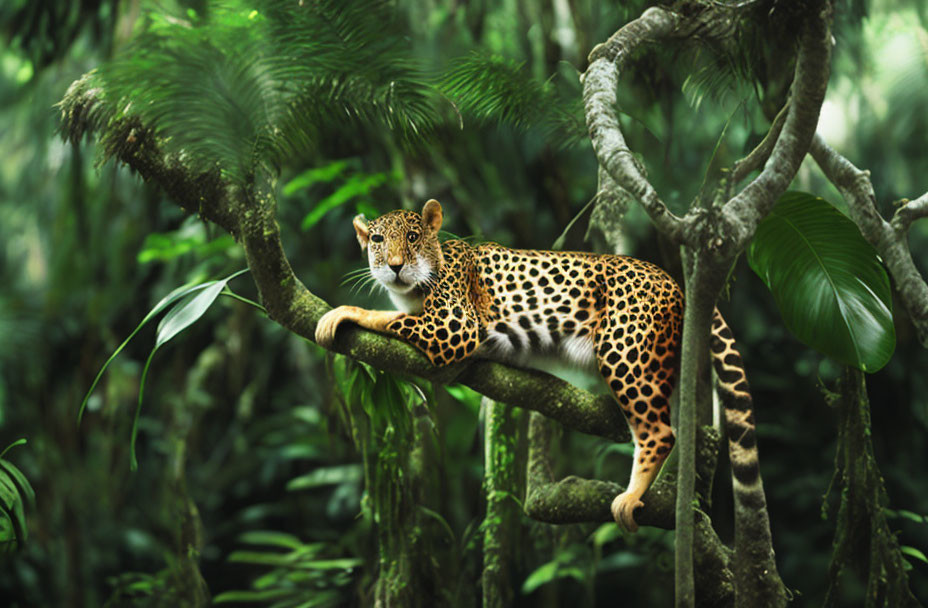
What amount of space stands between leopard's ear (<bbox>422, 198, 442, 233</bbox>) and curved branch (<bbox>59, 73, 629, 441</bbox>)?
233 millimetres

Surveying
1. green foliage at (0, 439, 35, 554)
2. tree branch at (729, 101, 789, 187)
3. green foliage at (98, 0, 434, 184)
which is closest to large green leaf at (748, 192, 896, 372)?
tree branch at (729, 101, 789, 187)

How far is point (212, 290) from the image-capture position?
1616mm

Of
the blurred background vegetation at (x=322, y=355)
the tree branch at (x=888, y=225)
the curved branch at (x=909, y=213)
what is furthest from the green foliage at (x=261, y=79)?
the curved branch at (x=909, y=213)

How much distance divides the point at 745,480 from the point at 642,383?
266mm

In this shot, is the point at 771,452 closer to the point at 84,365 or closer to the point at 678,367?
the point at 678,367

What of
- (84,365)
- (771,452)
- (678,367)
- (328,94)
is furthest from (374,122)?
(771,452)

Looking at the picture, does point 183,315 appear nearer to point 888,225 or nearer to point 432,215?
point 432,215

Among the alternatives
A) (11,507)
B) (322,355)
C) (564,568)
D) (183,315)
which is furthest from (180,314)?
(564,568)

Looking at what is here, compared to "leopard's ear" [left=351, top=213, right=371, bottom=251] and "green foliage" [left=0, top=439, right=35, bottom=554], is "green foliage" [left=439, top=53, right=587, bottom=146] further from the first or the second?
"green foliage" [left=0, top=439, right=35, bottom=554]

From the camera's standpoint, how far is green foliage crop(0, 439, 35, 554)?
70.0 inches

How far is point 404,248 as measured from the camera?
147cm

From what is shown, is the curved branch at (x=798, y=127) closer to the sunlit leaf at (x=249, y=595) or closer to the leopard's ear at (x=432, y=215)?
the leopard's ear at (x=432, y=215)

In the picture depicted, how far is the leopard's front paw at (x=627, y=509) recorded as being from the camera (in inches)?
55.2

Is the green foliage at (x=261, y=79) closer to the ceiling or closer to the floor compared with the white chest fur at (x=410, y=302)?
closer to the ceiling
